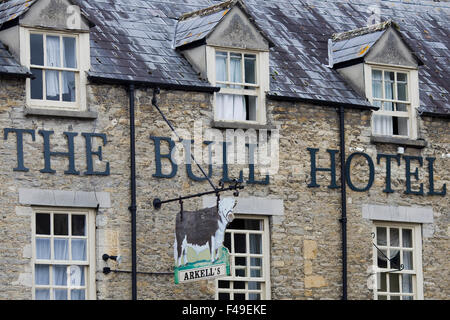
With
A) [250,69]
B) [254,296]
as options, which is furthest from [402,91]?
[254,296]

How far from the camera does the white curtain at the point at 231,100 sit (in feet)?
97.5

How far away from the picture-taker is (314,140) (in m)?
30.3

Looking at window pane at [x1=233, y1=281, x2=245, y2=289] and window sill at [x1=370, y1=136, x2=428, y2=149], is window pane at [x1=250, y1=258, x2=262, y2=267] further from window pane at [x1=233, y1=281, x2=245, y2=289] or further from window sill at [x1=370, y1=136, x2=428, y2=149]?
window sill at [x1=370, y1=136, x2=428, y2=149]

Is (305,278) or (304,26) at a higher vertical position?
(304,26)

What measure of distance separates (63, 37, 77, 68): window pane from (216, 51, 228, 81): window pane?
289 cm

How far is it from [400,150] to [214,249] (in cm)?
576

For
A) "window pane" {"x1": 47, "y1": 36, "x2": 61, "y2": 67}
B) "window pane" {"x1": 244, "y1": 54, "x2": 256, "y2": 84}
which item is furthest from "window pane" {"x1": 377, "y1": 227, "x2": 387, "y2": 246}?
"window pane" {"x1": 47, "y1": 36, "x2": 61, "y2": 67}

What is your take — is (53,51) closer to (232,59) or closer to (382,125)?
(232,59)

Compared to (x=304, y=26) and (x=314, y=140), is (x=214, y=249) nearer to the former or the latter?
(x=314, y=140)

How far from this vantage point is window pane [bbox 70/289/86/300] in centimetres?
2778

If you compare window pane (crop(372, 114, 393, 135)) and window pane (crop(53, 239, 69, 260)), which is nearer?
window pane (crop(53, 239, 69, 260))

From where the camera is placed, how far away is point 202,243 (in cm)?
2723

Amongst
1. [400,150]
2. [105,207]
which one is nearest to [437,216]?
[400,150]

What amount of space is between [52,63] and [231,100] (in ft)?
11.9
